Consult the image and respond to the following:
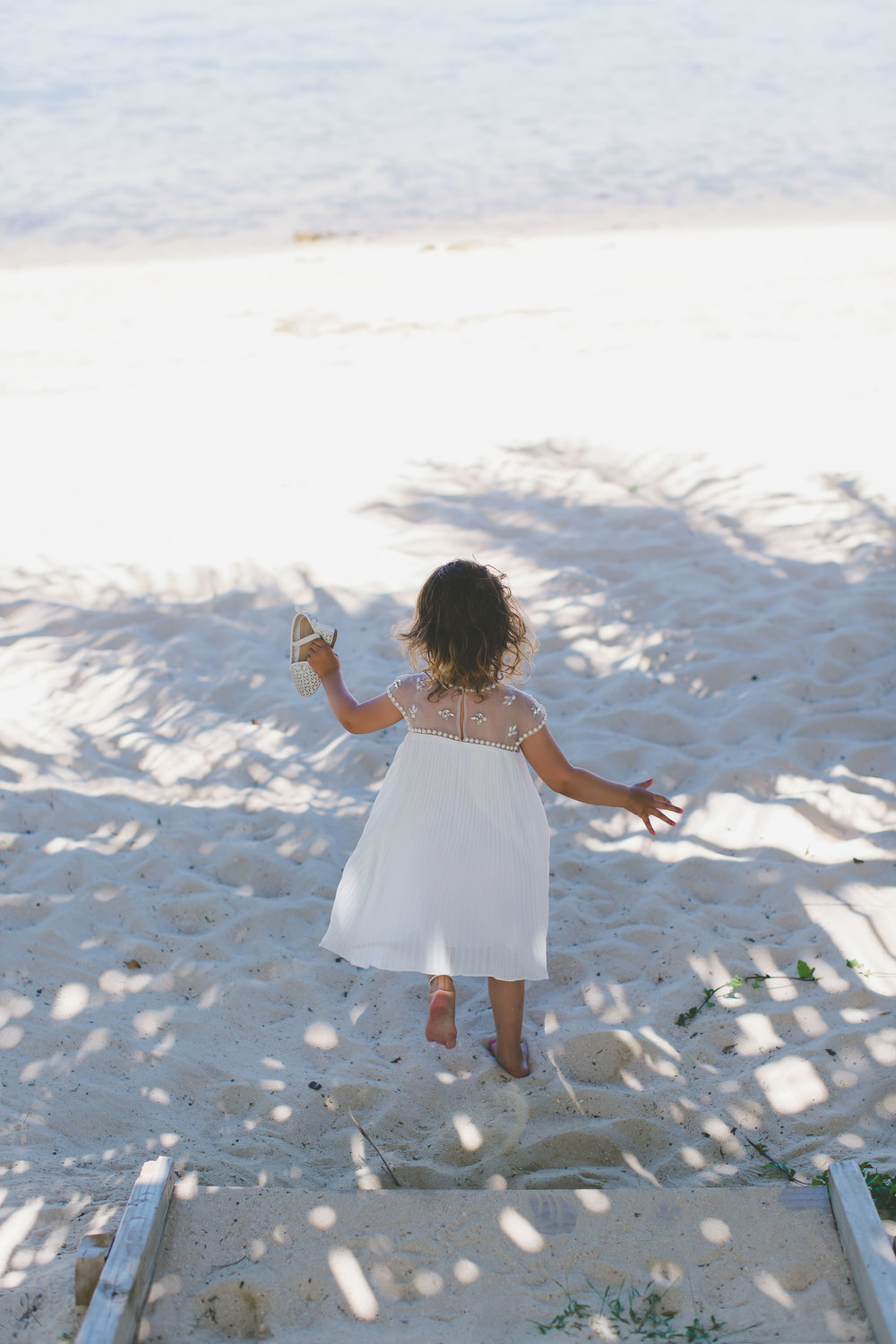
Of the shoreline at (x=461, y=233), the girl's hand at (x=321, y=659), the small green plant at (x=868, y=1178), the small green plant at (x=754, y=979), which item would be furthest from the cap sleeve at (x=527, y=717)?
the shoreline at (x=461, y=233)

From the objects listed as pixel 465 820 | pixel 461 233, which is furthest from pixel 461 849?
pixel 461 233

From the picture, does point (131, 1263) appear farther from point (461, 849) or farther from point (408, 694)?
point (408, 694)

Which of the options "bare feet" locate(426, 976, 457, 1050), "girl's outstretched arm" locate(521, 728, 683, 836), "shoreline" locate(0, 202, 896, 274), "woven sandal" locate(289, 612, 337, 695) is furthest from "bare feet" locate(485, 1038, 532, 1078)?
"shoreline" locate(0, 202, 896, 274)

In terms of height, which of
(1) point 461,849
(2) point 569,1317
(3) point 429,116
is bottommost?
(2) point 569,1317

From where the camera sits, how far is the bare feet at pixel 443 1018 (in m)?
3.22

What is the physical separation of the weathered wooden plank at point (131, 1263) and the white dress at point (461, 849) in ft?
2.68

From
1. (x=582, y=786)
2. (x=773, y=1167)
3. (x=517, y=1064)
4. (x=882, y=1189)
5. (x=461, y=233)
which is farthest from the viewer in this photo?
(x=461, y=233)

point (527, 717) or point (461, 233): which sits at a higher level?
point (527, 717)

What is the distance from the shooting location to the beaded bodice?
3025 mm

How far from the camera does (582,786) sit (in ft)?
9.81

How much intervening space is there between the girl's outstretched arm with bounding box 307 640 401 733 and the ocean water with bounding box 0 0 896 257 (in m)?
16.7

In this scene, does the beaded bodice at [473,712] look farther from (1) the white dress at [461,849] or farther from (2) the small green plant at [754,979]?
(2) the small green plant at [754,979]

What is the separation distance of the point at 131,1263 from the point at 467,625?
64.9 inches

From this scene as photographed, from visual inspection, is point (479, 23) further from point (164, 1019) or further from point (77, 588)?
point (164, 1019)
